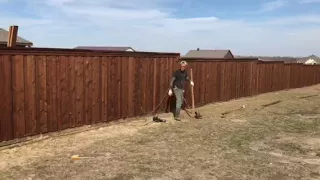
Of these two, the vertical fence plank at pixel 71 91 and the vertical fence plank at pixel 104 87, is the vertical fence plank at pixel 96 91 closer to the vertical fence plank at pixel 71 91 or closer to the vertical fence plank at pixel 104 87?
the vertical fence plank at pixel 104 87

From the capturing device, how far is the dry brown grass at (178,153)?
6.51 meters

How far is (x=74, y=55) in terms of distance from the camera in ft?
31.3

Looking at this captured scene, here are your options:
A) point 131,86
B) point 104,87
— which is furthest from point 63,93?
point 131,86

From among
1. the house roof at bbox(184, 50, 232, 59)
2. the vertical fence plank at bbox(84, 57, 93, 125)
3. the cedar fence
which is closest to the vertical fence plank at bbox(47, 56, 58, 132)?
the cedar fence

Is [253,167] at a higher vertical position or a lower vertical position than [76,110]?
lower

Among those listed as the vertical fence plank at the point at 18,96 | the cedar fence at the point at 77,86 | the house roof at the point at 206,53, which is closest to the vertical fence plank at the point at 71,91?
the cedar fence at the point at 77,86

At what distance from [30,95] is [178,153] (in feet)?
11.1

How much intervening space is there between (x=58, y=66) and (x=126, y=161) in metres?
3.19

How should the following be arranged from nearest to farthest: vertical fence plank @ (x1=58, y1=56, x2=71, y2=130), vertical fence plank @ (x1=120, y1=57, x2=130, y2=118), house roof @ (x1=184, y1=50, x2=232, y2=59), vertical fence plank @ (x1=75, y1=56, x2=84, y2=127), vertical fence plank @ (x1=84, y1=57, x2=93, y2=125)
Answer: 1. vertical fence plank @ (x1=58, y1=56, x2=71, y2=130)
2. vertical fence plank @ (x1=75, y1=56, x2=84, y2=127)
3. vertical fence plank @ (x1=84, y1=57, x2=93, y2=125)
4. vertical fence plank @ (x1=120, y1=57, x2=130, y2=118)
5. house roof @ (x1=184, y1=50, x2=232, y2=59)

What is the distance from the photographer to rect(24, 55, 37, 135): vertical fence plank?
27.5 feet

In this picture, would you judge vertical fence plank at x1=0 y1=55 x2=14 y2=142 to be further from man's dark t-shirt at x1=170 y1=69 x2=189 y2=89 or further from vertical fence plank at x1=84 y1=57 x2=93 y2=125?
man's dark t-shirt at x1=170 y1=69 x2=189 y2=89

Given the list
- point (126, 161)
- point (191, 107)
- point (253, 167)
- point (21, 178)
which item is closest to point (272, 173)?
point (253, 167)

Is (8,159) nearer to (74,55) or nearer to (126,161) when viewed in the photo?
(126,161)

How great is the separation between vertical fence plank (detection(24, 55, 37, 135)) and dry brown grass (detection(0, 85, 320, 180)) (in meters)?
0.48
